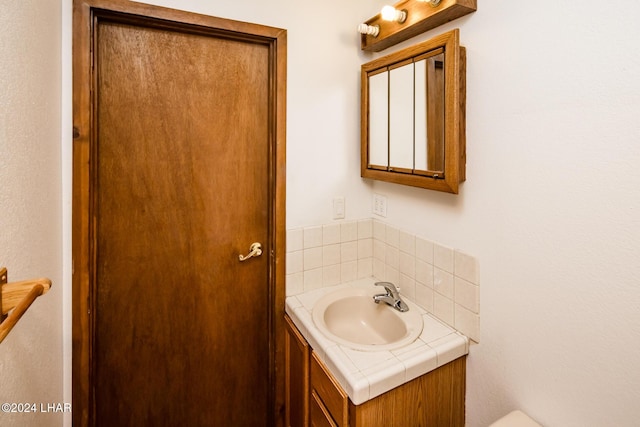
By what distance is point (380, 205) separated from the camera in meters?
1.74

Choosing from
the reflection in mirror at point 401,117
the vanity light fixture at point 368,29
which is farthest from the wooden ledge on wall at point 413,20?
the reflection in mirror at point 401,117

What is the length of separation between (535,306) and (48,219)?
5.05 feet

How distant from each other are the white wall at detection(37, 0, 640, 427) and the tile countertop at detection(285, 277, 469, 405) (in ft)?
0.43

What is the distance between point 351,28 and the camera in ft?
5.43

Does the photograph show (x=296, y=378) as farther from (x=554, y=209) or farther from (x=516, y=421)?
(x=554, y=209)

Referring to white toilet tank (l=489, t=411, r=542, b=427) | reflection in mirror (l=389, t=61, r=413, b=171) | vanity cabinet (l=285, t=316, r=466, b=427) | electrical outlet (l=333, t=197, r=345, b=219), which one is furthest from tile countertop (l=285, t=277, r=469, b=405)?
reflection in mirror (l=389, t=61, r=413, b=171)

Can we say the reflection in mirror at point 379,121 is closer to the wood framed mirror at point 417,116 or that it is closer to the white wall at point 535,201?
A: the wood framed mirror at point 417,116

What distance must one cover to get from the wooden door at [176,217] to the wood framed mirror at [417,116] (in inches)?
17.5

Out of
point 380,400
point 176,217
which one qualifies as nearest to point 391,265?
point 380,400

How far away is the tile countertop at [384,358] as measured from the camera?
1.06 meters

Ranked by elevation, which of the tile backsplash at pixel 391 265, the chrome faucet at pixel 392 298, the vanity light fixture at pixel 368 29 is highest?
the vanity light fixture at pixel 368 29

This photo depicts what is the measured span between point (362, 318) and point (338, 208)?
1.83 ft

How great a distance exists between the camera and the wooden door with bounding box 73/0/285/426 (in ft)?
4.22

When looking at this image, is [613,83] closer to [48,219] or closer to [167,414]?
[48,219]
